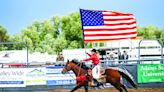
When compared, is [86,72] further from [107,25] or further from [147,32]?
[147,32]

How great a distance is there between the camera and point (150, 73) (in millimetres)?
25234

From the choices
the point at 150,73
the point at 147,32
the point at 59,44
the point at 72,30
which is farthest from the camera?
the point at 147,32

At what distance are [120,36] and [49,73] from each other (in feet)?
14.3

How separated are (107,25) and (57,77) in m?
3.91

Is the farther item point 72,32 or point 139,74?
point 72,32

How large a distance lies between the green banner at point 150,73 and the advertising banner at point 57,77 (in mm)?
3750

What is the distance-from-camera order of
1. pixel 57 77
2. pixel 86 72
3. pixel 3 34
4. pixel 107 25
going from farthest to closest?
pixel 3 34 < pixel 107 25 < pixel 57 77 < pixel 86 72

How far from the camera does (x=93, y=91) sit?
2378cm

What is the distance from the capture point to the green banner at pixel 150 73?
25.2 m

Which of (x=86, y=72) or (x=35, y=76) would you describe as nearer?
(x=86, y=72)

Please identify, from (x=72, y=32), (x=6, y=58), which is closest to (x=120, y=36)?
(x=6, y=58)

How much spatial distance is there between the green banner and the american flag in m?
1.84

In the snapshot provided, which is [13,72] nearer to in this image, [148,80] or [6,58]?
[148,80]

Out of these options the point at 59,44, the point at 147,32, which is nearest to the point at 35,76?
the point at 59,44
